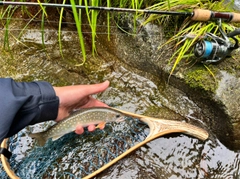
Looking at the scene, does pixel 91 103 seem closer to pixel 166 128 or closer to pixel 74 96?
pixel 74 96

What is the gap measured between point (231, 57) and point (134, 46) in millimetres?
1065

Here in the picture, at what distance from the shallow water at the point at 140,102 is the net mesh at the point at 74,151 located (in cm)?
9

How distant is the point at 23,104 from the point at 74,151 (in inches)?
32.7

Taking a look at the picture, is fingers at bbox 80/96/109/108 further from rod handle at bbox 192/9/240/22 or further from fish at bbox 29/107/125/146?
rod handle at bbox 192/9/240/22

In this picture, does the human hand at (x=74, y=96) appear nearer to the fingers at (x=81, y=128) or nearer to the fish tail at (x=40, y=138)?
the fingers at (x=81, y=128)

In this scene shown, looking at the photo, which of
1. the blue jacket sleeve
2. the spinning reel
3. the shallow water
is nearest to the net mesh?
the shallow water

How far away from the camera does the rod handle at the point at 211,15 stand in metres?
2.69

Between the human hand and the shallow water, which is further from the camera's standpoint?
the shallow water

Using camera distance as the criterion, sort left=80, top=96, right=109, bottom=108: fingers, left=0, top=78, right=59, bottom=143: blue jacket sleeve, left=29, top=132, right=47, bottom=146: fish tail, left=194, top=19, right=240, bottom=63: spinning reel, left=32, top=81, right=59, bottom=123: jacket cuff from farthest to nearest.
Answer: left=80, top=96, right=109, bottom=108: fingers < left=194, top=19, right=240, bottom=63: spinning reel < left=29, top=132, right=47, bottom=146: fish tail < left=32, top=81, right=59, bottom=123: jacket cuff < left=0, top=78, right=59, bottom=143: blue jacket sleeve

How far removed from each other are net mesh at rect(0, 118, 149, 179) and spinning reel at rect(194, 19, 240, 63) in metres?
0.89

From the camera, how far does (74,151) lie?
108 inches

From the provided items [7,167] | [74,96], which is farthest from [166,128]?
[7,167]

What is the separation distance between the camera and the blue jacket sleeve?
2.01 m

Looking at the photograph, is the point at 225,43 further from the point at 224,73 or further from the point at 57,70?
the point at 57,70
